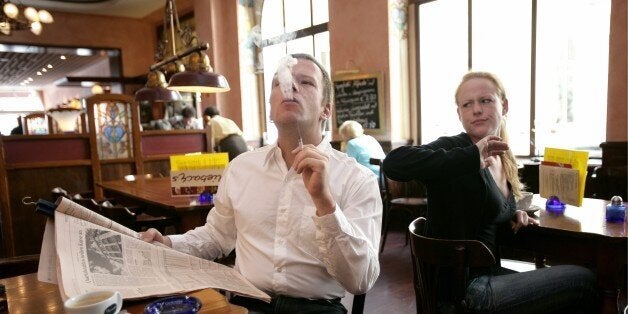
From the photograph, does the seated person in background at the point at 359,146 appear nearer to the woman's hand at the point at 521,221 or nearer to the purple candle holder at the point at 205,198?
the purple candle holder at the point at 205,198

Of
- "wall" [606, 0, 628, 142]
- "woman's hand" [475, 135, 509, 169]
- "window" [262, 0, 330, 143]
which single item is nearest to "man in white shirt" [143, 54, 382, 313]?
"woman's hand" [475, 135, 509, 169]

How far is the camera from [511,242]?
1805 millimetres

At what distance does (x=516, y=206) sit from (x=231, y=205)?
1187 millimetres

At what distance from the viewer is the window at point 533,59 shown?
13.4ft

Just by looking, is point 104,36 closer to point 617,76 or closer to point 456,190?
point 617,76

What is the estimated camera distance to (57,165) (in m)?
4.79

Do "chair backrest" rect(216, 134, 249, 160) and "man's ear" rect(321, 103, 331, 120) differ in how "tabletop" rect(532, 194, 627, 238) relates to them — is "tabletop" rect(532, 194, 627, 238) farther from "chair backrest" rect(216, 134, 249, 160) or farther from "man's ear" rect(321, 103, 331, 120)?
"chair backrest" rect(216, 134, 249, 160)

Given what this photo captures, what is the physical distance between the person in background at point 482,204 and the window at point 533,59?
221 centimetres

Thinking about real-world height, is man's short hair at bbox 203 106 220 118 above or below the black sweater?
above

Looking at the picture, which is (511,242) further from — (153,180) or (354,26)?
(354,26)

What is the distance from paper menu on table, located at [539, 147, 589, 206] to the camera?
1.86 meters

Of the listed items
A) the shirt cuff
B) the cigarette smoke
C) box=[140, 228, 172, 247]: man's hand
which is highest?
the cigarette smoke

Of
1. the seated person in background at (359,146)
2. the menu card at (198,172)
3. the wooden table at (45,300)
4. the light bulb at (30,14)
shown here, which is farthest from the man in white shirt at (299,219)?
the light bulb at (30,14)

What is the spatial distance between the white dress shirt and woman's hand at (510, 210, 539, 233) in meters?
0.70
